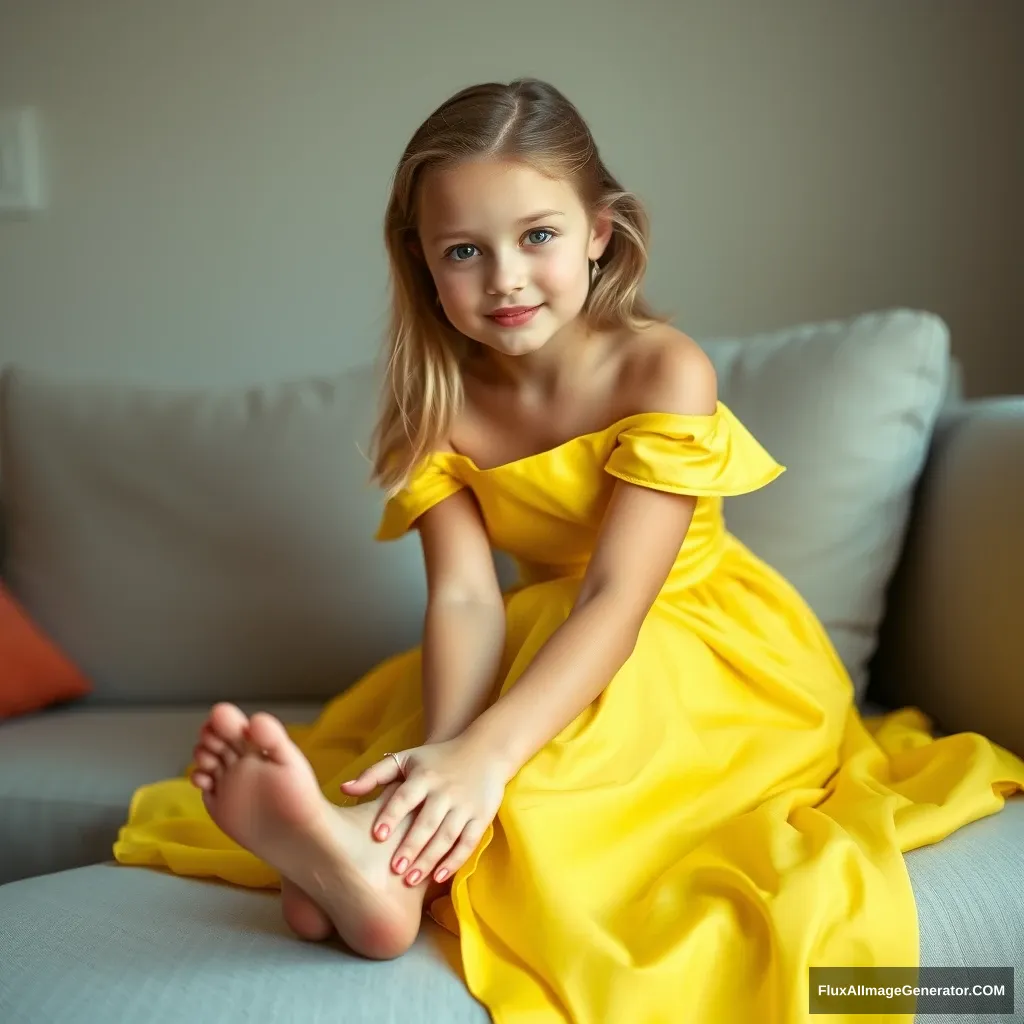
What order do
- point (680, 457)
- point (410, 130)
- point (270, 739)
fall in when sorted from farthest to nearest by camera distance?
1. point (410, 130)
2. point (680, 457)
3. point (270, 739)

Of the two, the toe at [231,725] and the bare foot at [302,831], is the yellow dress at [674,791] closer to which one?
the bare foot at [302,831]

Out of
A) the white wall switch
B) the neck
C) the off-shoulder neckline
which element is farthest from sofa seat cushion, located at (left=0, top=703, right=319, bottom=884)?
the white wall switch

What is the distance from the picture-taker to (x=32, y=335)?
79.7 inches

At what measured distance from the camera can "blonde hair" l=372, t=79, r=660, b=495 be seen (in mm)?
1060

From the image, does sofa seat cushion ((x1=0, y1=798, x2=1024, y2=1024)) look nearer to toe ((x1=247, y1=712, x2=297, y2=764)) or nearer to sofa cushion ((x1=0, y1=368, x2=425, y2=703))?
toe ((x1=247, y1=712, x2=297, y2=764))

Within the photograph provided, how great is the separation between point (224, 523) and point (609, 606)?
71cm

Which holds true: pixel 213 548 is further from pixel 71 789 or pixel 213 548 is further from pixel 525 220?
pixel 525 220

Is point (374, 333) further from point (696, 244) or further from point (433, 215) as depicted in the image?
point (433, 215)

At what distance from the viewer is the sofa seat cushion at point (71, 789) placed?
120 centimetres

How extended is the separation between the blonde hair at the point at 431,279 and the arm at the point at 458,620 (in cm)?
7

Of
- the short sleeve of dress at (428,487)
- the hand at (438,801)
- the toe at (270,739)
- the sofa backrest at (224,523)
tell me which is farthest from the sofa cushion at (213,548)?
the toe at (270,739)

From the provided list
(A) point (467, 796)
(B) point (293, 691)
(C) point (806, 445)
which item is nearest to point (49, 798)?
(B) point (293, 691)

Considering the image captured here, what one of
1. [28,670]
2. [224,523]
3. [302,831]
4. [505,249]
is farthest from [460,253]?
[28,670]

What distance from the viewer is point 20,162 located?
1962 mm
